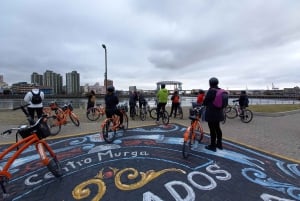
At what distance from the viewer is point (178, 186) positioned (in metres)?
3.70

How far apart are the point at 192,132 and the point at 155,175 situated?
173 cm

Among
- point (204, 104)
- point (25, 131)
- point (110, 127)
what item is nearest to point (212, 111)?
point (204, 104)

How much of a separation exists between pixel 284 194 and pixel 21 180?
14.4 ft

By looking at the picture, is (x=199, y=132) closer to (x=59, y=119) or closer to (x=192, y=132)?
(x=192, y=132)

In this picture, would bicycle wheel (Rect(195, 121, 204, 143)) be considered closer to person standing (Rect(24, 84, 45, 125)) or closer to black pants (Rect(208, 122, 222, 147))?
black pants (Rect(208, 122, 222, 147))

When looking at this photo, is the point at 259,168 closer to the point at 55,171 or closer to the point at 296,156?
the point at 296,156

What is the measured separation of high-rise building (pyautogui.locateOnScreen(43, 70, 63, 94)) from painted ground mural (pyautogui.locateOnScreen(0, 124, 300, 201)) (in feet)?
243

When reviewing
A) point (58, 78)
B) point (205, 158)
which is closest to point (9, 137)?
point (205, 158)

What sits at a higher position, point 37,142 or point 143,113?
point 37,142

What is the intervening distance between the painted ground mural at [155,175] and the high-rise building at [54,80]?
243ft

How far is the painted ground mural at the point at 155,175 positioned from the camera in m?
3.49

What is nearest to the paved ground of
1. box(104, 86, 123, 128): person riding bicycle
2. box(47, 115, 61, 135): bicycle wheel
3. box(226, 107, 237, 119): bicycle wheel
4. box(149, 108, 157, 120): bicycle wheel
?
box(104, 86, 123, 128): person riding bicycle

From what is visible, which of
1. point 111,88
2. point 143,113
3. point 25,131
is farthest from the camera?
point 143,113

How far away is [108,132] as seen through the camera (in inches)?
258
